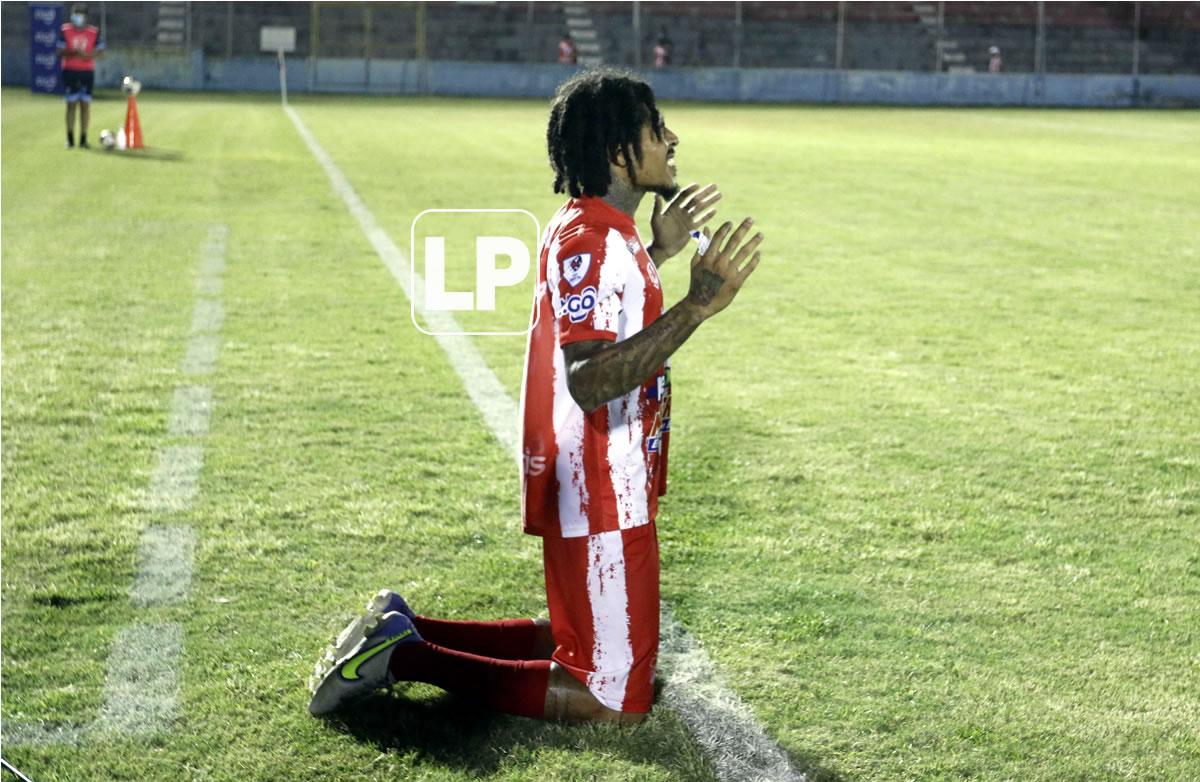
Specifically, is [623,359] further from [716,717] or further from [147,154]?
[147,154]

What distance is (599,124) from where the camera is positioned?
3006 mm

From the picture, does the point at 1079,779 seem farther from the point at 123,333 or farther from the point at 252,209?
the point at 252,209

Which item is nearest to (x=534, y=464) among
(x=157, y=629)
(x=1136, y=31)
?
(x=157, y=629)

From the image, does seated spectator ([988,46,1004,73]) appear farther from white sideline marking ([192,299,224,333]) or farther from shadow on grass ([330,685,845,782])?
shadow on grass ([330,685,845,782])

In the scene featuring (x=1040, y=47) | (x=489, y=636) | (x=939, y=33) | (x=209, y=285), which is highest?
(x=939, y=33)

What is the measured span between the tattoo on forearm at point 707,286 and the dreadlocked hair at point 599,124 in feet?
1.09

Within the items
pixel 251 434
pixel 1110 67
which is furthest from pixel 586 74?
pixel 1110 67

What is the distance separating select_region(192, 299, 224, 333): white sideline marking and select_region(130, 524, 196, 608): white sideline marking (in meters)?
3.23

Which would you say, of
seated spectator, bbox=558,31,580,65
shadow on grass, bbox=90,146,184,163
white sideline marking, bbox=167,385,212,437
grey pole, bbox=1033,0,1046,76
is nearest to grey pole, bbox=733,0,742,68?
seated spectator, bbox=558,31,580,65

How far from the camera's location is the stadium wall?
→ 1617 inches

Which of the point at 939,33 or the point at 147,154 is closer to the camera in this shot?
the point at 147,154

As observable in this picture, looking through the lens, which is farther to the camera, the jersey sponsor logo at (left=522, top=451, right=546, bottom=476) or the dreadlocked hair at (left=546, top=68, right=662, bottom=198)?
the jersey sponsor logo at (left=522, top=451, right=546, bottom=476)

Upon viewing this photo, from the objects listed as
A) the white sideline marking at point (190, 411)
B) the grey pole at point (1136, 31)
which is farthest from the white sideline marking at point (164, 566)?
the grey pole at point (1136, 31)

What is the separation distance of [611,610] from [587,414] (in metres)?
0.41
